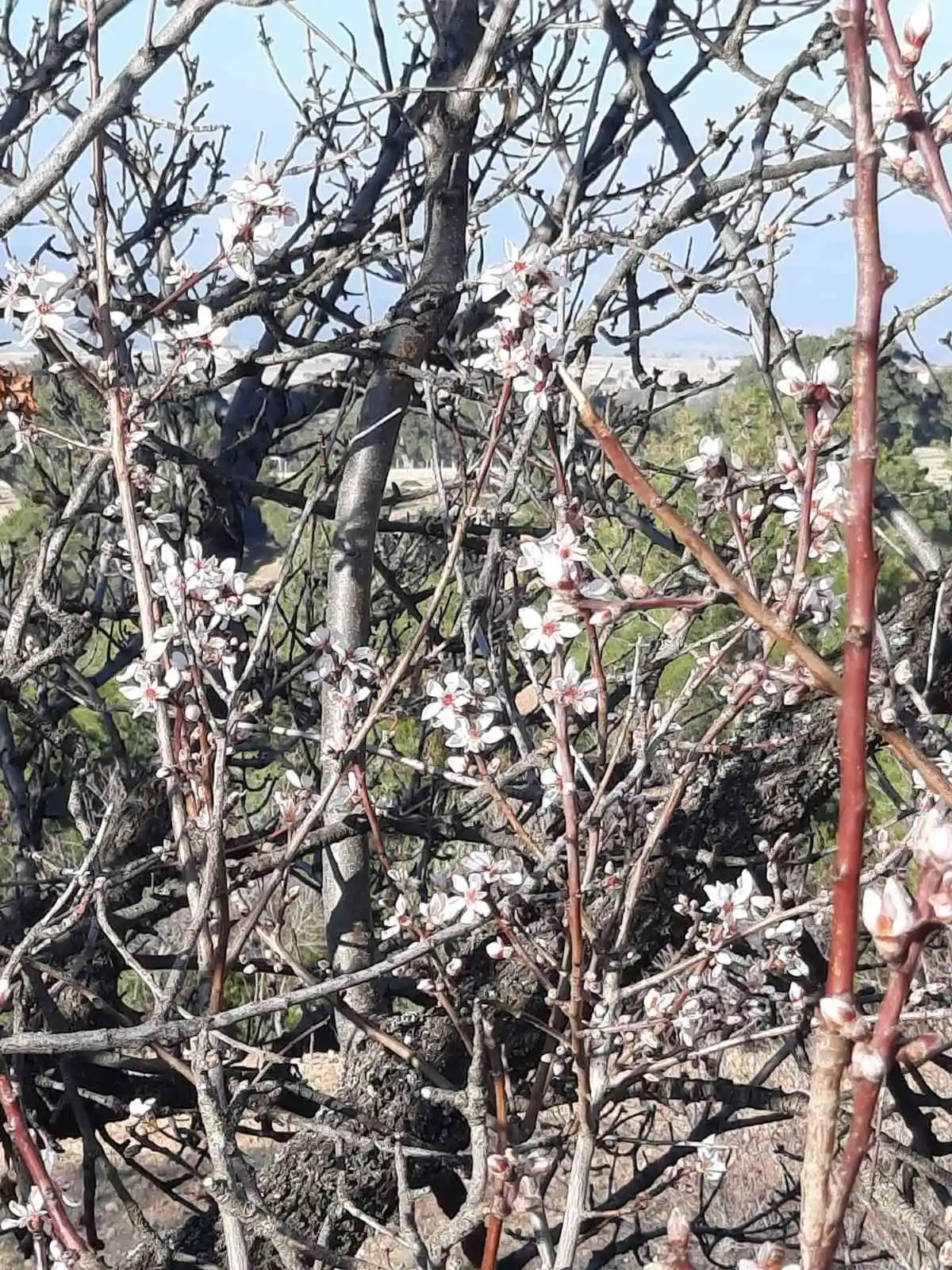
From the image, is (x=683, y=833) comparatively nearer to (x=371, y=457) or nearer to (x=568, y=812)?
(x=568, y=812)

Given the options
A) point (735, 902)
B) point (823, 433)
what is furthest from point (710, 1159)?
point (823, 433)

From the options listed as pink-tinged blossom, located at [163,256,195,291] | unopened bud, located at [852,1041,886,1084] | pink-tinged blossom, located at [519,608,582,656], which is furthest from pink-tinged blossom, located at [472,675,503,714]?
unopened bud, located at [852,1041,886,1084]

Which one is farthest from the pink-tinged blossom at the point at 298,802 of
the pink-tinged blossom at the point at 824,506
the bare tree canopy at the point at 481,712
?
the pink-tinged blossom at the point at 824,506

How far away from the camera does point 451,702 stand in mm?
1797

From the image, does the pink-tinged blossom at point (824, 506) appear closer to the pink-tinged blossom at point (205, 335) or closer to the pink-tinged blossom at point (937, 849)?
the pink-tinged blossom at point (937, 849)

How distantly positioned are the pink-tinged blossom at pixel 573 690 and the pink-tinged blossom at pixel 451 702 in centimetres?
24

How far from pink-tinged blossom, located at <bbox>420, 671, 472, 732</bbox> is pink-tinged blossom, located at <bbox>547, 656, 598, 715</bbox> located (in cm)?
24

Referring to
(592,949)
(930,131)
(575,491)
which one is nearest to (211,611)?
(592,949)

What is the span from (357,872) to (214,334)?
1391mm

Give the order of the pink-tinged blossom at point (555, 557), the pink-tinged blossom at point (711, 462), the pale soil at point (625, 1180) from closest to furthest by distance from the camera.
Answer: the pink-tinged blossom at point (555, 557)
the pink-tinged blossom at point (711, 462)
the pale soil at point (625, 1180)

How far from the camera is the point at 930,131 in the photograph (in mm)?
655

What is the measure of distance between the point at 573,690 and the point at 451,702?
323 mm

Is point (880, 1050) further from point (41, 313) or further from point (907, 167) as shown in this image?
point (41, 313)

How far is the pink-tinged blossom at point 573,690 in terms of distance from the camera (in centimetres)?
146
